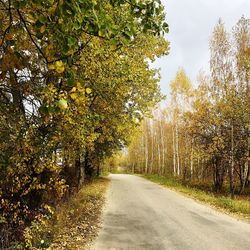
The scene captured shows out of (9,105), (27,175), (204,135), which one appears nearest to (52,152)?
(27,175)

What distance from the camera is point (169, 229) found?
8.42 m

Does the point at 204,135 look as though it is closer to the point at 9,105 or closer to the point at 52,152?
the point at 52,152

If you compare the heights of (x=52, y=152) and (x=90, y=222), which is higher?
(x=52, y=152)

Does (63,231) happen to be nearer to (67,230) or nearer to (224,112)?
(67,230)

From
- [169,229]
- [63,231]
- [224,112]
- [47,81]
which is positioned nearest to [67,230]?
[63,231]

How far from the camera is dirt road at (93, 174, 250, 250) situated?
23.0 feet

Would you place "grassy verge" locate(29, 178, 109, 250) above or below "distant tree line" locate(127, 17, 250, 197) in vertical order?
below

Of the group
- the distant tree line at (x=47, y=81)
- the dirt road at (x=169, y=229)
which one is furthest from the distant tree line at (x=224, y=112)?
the distant tree line at (x=47, y=81)

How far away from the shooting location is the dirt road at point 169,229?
23.0 ft

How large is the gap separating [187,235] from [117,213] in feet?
12.7

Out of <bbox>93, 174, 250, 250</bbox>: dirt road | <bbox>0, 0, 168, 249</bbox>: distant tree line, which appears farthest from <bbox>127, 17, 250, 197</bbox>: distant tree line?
<bbox>0, 0, 168, 249</bbox>: distant tree line

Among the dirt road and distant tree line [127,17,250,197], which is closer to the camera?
the dirt road

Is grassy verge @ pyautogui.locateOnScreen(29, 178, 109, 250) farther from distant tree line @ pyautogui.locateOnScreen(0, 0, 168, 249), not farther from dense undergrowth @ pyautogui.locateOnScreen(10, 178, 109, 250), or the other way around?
distant tree line @ pyautogui.locateOnScreen(0, 0, 168, 249)

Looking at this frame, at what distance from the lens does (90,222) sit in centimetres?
929
